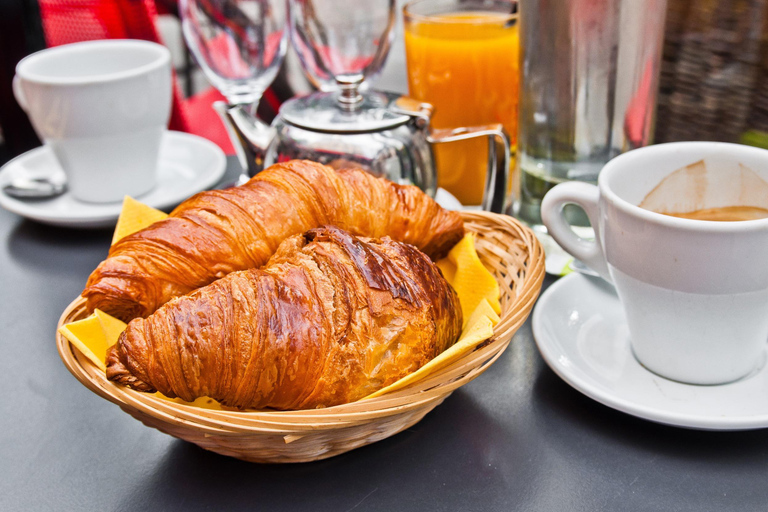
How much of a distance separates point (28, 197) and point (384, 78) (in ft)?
2.79

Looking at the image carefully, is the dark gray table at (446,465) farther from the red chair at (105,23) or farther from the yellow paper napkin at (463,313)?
the red chair at (105,23)

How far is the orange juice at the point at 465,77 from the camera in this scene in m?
0.87

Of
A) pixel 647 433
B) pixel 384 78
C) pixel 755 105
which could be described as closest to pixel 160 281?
pixel 647 433

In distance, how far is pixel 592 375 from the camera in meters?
0.58

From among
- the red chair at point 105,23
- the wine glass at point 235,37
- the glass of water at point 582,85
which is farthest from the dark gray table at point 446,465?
the red chair at point 105,23

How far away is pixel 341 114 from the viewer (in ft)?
2.60

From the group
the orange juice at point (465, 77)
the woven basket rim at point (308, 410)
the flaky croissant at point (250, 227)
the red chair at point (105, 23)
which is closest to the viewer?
the woven basket rim at point (308, 410)

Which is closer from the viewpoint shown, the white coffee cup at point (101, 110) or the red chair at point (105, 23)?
the white coffee cup at point (101, 110)

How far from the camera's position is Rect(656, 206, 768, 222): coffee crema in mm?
609

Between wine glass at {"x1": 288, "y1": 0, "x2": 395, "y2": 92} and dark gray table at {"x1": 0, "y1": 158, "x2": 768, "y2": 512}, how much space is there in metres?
0.50

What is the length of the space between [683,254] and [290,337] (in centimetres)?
30

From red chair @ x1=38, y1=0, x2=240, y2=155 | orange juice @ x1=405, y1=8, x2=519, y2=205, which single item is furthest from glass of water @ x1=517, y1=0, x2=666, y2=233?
red chair @ x1=38, y1=0, x2=240, y2=155

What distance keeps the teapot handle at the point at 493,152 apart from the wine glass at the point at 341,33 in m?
0.18

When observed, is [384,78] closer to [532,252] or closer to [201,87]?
[532,252]
